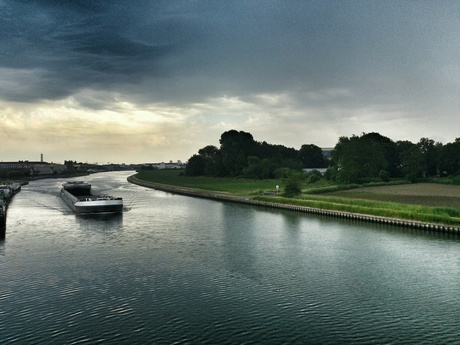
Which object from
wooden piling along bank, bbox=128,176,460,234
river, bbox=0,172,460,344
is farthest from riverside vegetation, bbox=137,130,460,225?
river, bbox=0,172,460,344

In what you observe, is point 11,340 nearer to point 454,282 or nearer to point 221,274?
point 221,274

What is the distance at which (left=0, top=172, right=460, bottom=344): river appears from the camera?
860 inches

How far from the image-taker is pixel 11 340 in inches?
821

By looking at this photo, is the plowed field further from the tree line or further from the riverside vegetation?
the tree line

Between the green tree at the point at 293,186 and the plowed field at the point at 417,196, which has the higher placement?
the green tree at the point at 293,186

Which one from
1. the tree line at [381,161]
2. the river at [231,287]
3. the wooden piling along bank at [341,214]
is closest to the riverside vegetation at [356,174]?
the tree line at [381,161]

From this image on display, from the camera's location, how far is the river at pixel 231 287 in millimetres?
21844

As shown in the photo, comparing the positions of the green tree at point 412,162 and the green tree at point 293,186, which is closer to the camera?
the green tree at point 293,186

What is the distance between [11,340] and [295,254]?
2548 centimetres

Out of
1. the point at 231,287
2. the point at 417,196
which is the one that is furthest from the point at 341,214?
the point at 231,287

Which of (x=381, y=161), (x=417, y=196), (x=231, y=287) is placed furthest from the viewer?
(x=381, y=161)

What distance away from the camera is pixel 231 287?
2927 centimetres

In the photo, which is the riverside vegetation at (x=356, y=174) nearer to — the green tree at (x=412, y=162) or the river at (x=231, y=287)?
the green tree at (x=412, y=162)

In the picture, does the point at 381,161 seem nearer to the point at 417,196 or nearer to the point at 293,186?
the point at 417,196
